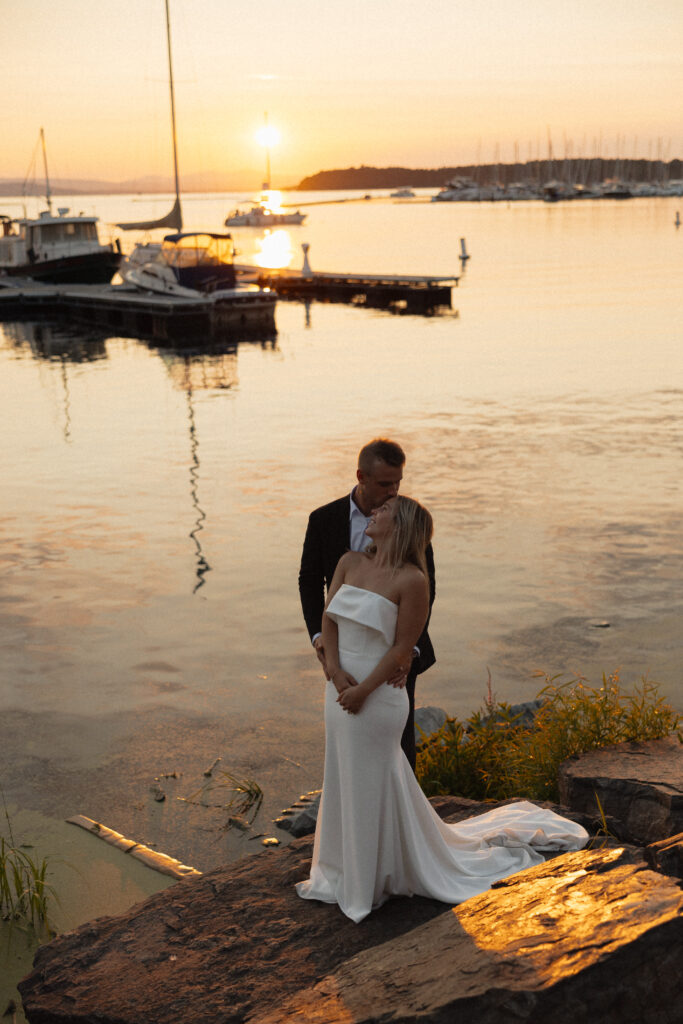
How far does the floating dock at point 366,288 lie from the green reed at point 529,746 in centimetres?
3937

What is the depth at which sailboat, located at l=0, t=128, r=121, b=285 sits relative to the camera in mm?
49938

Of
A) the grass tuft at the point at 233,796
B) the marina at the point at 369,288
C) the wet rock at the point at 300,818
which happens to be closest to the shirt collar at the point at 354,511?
the wet rock at the point at 300,818

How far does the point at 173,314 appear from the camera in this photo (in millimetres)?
39031

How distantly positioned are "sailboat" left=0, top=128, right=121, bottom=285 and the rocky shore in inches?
1876

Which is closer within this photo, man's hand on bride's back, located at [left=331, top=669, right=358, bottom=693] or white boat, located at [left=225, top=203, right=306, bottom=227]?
man's hand on bride's back, located at [left=331, top=669, right=358, bottom=693]

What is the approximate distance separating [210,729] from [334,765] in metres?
4.13

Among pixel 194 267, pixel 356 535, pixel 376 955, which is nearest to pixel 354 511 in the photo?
pixel 356 535

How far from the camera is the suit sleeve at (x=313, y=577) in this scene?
16.6 ft

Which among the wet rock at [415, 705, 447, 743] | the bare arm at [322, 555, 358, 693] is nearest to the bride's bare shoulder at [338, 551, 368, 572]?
the bare arm at [322, 555, 358, 693]

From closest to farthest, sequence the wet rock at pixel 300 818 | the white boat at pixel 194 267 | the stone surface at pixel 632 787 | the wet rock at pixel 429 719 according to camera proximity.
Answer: the stone surface at pixel 632 787, the wet rock at pixel 300 818, the wet rock at pixel 429 719, the white boat at pixel 194 267

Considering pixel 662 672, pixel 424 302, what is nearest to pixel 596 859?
pixel 662 672

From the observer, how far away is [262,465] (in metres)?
18.3

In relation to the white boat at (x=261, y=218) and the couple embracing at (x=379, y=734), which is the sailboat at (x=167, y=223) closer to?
the couple embracing at (x=379, y=734)

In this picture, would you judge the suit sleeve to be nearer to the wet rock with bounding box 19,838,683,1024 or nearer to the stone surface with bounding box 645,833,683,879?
the wet rock with bounding box 19,838,683,1024
